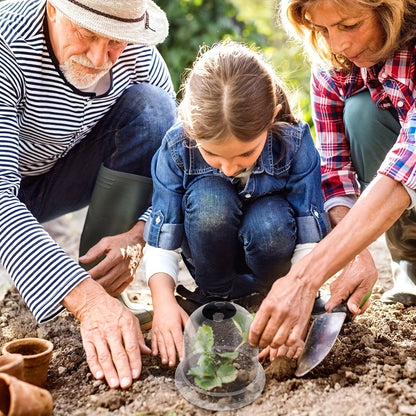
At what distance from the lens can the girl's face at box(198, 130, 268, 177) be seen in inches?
89.0

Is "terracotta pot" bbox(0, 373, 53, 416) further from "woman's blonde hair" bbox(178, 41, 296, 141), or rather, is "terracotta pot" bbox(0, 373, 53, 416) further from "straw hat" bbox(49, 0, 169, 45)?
"straw hat" bbox(49, 0, 169, 45)

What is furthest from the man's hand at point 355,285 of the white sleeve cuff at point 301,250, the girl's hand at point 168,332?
the girl's hand at point 168,332

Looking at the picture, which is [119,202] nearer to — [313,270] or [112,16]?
[112,16]

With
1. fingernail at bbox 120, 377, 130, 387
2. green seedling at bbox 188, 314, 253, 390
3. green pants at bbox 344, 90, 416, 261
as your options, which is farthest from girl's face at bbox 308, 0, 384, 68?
fingernail at bbox 120, 377, 130, 387

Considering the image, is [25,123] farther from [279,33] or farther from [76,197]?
[279,33]

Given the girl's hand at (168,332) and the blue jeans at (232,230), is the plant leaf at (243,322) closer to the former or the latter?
the girl's hand at (168,332)

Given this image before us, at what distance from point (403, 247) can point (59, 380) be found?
153cm

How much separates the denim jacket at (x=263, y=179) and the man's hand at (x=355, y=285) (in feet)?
0.58

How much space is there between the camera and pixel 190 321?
7.81 ft

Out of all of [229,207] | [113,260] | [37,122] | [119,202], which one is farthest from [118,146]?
[229,207]

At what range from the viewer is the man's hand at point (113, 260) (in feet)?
8.95

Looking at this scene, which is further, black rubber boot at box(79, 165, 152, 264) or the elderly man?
black rubber boot at box(79, 165, 152, 264)

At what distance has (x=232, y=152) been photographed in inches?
89.7

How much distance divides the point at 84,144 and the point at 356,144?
117cm
